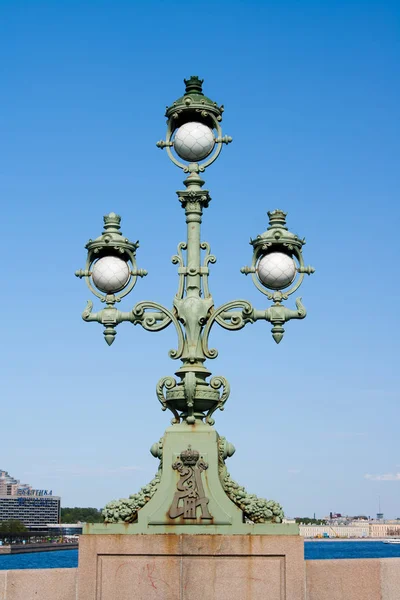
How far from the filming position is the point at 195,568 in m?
9.29

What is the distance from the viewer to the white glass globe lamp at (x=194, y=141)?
10828 millimetres

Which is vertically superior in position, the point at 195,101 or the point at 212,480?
the point at 195,101

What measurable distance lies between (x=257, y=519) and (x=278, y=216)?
3197 mm

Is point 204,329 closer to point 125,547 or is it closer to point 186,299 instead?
point 186,299

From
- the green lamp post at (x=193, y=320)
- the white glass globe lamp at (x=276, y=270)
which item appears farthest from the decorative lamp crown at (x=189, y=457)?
the white glass globe lamp at (x=276, y=270)

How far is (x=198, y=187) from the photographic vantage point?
1077 centimetres

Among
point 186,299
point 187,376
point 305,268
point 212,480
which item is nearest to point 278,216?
point 305,268

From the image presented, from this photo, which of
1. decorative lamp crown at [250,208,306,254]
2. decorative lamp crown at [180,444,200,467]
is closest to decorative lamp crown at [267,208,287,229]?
decorative lamp crown at [250,208,306,254]

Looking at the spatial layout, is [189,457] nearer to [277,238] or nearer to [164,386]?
[164,386]

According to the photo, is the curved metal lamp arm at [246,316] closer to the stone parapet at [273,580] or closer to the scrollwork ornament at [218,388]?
the scrollwork ornament at [218,388]

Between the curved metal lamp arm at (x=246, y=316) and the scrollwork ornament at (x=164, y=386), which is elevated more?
the curved metal lamp arm at (x=246, y=316)

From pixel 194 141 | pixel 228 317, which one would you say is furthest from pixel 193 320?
pixel 194 141

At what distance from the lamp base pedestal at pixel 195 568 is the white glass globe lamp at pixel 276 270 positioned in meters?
2.63

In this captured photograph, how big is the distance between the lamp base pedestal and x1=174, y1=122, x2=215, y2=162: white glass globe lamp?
419 centimetres
